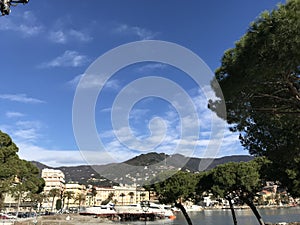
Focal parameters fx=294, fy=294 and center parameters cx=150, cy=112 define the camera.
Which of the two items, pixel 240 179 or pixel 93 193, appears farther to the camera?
pixel 93 193

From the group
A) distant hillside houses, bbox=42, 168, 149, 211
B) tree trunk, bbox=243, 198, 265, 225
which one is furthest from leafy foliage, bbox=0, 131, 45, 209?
distant hillside houses, bbox=42, 168, 149, 211

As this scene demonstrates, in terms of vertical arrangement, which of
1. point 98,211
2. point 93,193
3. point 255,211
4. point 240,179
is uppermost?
point 93,193

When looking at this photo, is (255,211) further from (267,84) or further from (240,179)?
(267,84)

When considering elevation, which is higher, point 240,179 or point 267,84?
point 267,84

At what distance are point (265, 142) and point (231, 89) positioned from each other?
3.91 meters

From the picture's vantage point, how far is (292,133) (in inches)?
410

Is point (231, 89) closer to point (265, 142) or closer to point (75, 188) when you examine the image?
point (265, 142)

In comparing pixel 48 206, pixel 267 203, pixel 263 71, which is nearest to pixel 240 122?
pixel 263 71

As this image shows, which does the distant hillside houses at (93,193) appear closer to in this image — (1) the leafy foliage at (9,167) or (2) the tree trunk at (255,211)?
(1) the leafy foliage at (9,167)

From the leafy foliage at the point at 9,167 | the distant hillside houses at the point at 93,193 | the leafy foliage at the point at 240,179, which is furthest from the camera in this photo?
the distant hillside houses at the point at 93,193

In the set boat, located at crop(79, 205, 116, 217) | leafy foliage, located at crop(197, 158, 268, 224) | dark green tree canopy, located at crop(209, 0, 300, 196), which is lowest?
boat, located at crop(79, 205, 116, 217)

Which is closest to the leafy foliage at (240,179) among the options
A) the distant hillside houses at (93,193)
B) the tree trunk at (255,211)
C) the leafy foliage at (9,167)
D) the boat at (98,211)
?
the tree trunk at (255,211)

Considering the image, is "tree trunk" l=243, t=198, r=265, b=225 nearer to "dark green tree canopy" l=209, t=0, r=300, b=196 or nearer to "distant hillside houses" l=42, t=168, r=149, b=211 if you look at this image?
"dark green tree canopy" l=209, t=0, r=300, b=196

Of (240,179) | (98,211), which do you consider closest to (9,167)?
(240,179)
